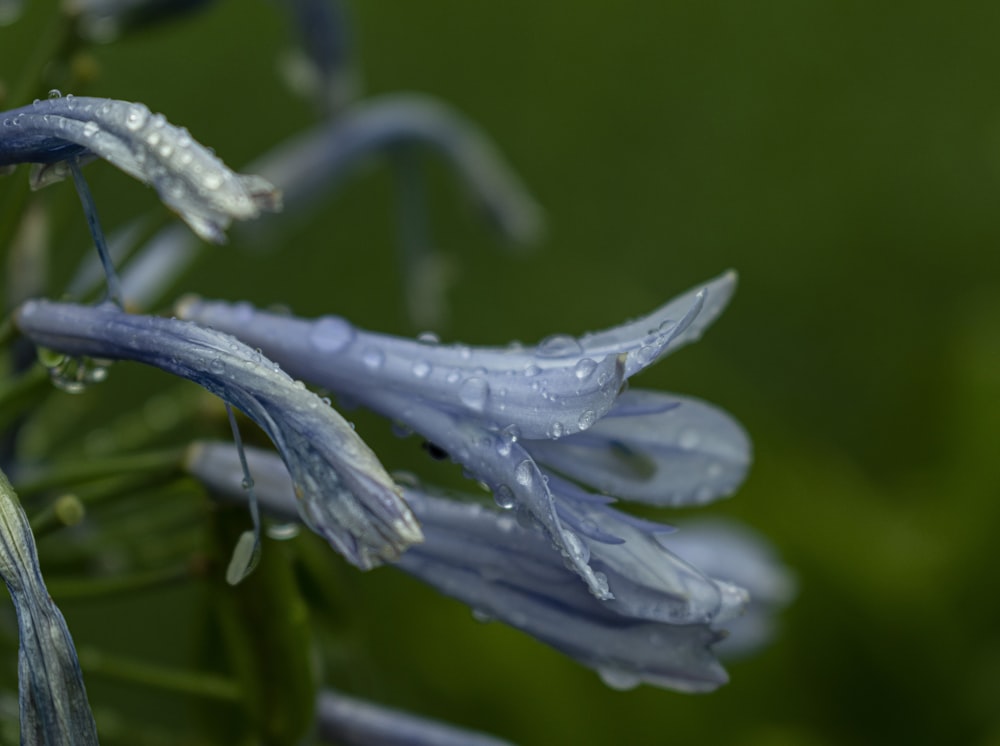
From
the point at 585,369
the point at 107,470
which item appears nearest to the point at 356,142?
the point at 107,470

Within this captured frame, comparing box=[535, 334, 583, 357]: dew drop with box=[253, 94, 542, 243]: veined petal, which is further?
box=[253, 94, 542, 243]: veined petal

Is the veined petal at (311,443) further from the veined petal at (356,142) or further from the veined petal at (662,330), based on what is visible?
the veined petal at (356,142)

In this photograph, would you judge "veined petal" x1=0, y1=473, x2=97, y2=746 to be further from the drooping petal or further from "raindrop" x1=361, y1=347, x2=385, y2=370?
the drooping petal

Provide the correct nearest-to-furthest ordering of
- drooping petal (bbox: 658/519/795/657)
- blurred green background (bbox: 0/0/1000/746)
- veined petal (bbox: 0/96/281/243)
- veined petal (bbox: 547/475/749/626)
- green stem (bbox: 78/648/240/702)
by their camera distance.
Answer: veined petal (bbox: 0/96/281/243), veined petal (bbox: 547/475/749/626), green stem (bbox: 78/648/240/702), drooping petal (bbox: 658/519/795/657), blurred green background (bbox: 0/0/1000/746)

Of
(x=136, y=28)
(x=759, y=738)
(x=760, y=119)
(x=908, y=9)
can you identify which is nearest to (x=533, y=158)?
(x=760, y=119)

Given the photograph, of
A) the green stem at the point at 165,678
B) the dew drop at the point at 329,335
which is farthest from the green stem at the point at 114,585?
the dew drop at the point at 329,335

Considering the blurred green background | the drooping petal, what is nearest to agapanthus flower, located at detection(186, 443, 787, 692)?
the drooping petal
